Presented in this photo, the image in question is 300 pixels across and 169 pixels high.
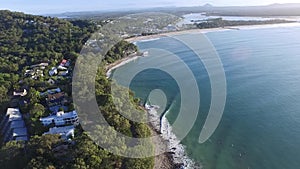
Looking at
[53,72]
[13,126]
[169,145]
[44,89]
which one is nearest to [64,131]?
[13,126]

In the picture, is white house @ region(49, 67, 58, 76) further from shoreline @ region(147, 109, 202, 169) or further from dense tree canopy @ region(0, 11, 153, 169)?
shoreline @ region(147, 109, 202, 169)

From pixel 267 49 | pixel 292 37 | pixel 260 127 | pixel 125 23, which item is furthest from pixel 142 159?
pixel 125 23

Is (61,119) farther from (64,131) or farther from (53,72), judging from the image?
(53,72)

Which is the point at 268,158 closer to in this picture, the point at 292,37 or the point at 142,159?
the point at 142,159

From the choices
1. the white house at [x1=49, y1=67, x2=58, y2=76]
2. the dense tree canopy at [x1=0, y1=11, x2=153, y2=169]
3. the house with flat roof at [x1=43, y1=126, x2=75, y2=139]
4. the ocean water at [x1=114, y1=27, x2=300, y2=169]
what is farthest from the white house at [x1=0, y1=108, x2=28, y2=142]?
the ocean water at [x1=114, y1=27, x2=300, y2=169]

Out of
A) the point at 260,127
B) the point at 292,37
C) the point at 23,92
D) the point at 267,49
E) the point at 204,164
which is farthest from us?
the point at 292,37

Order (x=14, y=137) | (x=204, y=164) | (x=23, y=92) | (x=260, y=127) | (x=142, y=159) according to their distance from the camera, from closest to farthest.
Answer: (x=142, y=159)
(x=204, y=164)
(x=14, y=137)
(x=260, y=127)
(x=23, y=92)

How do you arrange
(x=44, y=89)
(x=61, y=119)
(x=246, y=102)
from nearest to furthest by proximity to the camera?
(x=61, y=119)
(x=246, y=102)
(x=44, y=89)
